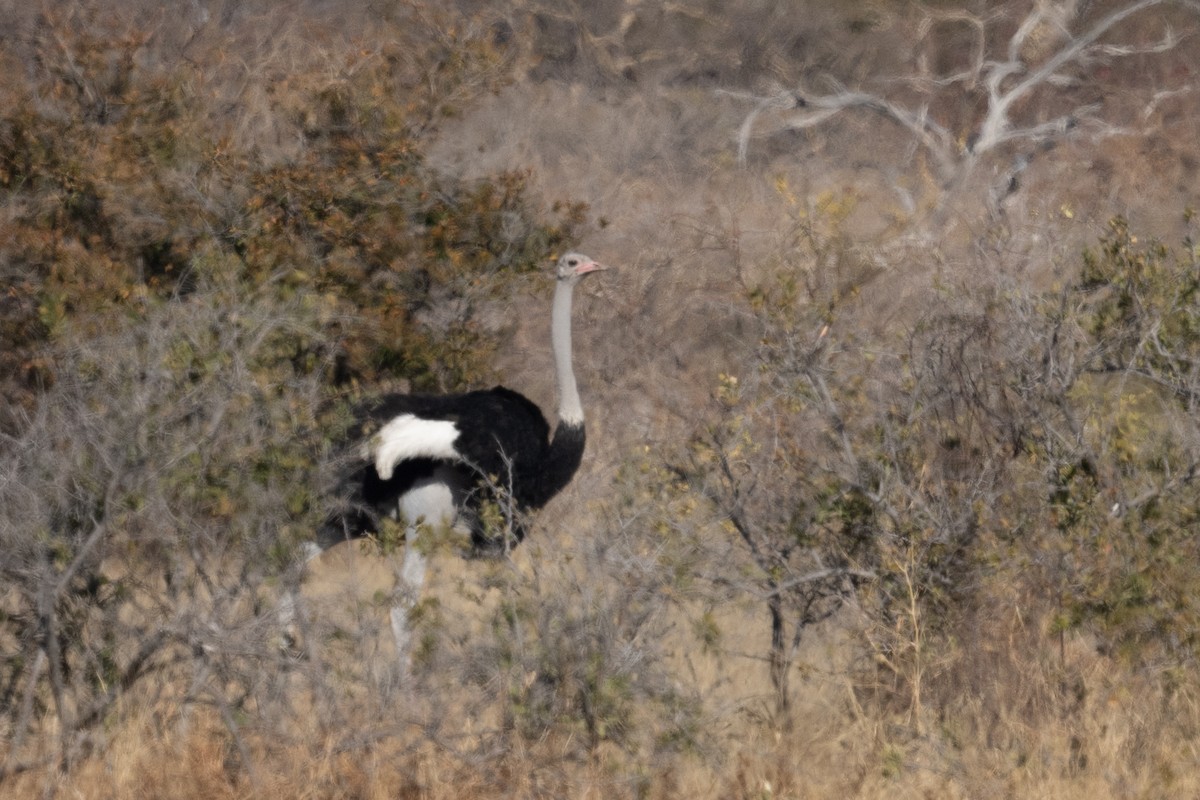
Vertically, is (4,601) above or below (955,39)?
below

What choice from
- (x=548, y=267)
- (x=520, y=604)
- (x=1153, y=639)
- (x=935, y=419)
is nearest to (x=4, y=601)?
(x=520, y=604)

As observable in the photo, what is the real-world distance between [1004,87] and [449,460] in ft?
48.8

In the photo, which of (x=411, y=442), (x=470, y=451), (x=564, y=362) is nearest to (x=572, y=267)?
(x=564, y=362)

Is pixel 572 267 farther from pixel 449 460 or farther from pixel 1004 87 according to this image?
pixel 1004 87

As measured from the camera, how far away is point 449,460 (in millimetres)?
7766

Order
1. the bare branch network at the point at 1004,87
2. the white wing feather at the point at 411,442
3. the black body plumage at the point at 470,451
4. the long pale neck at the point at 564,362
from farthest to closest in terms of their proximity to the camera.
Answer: the bare branch network at the point at 1004,87 < the long pale neck at the point at 564,362 < the black body plumage at the point at 470,451 < the white wing feather at the point at 411,442

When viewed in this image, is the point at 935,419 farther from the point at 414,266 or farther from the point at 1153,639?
the point at 414,266

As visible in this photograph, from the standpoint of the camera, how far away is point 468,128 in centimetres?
1658

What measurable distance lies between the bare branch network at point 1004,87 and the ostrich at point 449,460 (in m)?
11.1

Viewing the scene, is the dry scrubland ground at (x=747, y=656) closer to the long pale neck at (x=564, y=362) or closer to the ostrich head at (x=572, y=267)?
the long pale neck at (x=564, y=362)

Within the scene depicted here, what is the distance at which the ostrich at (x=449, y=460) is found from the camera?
7.60 m

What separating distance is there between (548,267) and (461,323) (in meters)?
0.53

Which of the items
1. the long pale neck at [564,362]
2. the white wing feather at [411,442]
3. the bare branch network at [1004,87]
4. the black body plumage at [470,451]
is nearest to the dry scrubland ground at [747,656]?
the black body plumage at [470,451]

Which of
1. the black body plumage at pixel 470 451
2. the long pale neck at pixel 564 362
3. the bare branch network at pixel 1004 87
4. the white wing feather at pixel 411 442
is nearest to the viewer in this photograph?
the white wing feather at pixel 411 442
